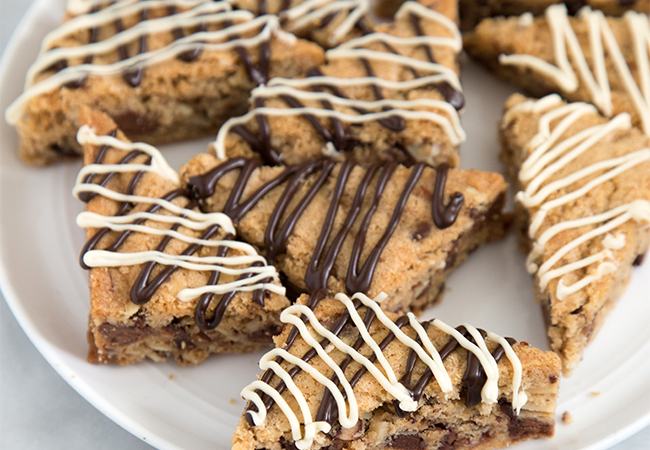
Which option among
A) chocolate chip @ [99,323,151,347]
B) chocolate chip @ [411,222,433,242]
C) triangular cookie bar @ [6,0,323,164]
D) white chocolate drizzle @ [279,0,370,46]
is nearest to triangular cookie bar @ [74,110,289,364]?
chocolate chip @ [99,323,151,347]

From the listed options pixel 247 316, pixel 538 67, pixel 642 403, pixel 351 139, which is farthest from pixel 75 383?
pixel 538 67

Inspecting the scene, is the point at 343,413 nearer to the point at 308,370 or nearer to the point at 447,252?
the point at 308,370

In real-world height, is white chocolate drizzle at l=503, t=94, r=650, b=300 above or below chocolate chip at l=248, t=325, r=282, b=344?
above

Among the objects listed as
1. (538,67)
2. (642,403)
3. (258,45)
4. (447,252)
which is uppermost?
(258,45)

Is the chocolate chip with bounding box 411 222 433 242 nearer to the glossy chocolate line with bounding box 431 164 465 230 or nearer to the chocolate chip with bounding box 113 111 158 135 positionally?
the glossy chocolate line with bounding box 431 164 465 230

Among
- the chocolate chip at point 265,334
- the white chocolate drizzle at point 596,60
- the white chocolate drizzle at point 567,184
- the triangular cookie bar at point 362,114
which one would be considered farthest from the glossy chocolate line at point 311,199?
the white chocolate drizzle at point 596,60

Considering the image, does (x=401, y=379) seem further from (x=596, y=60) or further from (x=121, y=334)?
(x=596, y=60)
